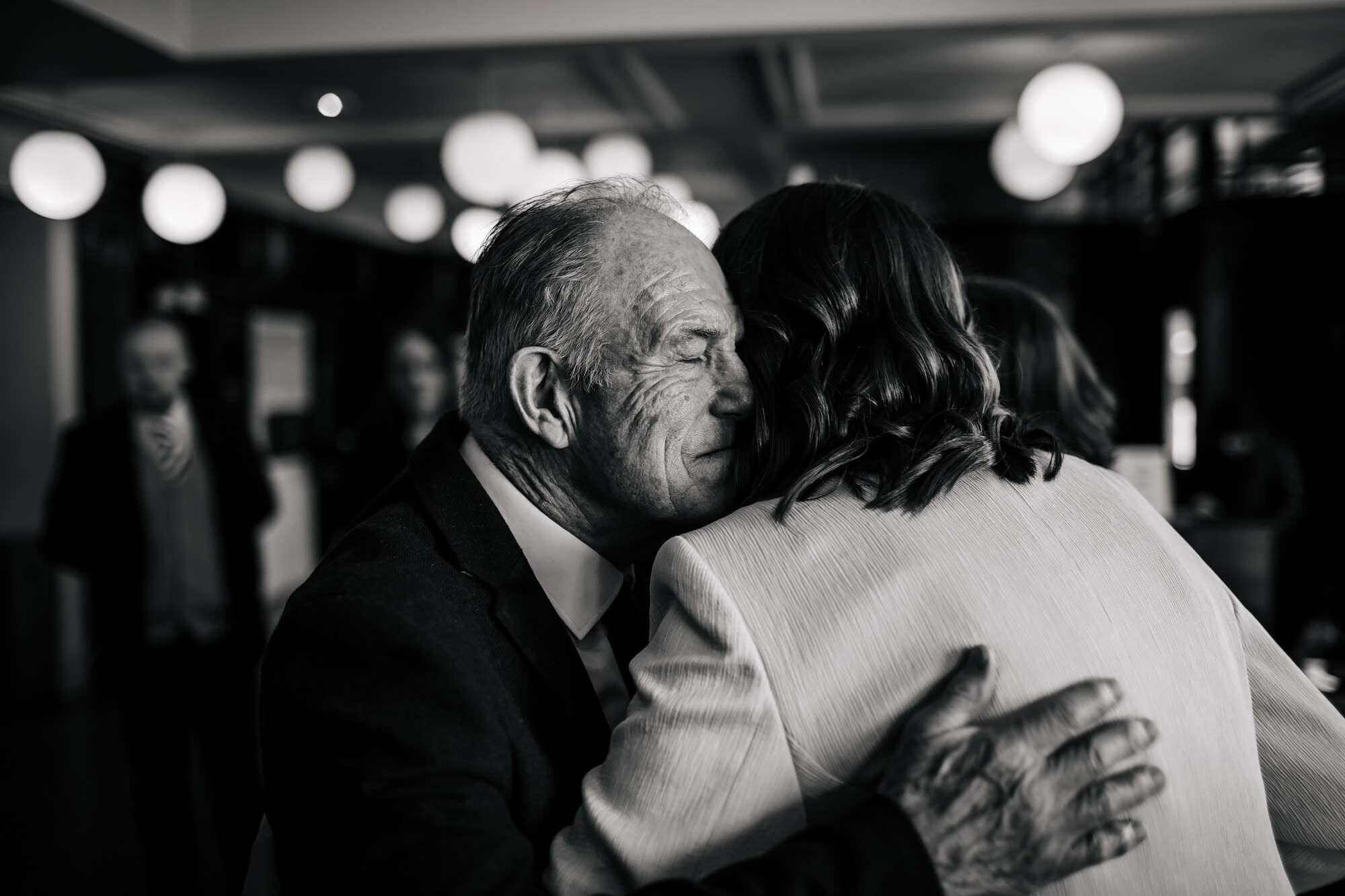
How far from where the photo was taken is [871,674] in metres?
0.92

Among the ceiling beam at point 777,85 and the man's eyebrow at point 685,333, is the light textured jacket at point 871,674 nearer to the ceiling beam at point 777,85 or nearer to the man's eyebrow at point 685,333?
the man's eyebrow at point 685,333

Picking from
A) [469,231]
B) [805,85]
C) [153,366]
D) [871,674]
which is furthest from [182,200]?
[871,674]

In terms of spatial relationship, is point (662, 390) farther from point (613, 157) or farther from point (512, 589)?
point (613, 157)

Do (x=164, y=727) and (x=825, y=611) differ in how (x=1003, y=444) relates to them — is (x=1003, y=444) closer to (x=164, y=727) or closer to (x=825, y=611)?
(x=825, y=611)

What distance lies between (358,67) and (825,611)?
4048 millimetres

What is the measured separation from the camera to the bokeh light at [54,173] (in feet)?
12.9

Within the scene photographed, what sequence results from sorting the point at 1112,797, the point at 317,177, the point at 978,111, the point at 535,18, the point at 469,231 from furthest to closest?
1. the point at 978,111
2. the point at 469,231
3. the point at 317,177
4. the point at 535,18
5. the point at 1112,797

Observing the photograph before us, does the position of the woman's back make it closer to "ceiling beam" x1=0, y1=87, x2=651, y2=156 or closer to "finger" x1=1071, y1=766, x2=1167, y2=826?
"finger" x1=1071, y1=766, x2=1167, y2=826

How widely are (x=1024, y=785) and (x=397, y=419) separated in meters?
3.17

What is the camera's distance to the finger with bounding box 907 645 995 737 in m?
0.89

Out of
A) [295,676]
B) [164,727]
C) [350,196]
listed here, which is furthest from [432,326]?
[350,196]

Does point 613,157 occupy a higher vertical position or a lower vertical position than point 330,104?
lower

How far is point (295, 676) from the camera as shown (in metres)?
1.00

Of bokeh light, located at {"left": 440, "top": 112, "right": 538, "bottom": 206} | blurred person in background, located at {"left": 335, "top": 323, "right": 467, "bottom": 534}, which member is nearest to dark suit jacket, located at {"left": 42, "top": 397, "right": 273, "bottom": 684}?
blurred person in background, located at {"left": 335, "top": 323, "right": 467, "bottom": 534}
